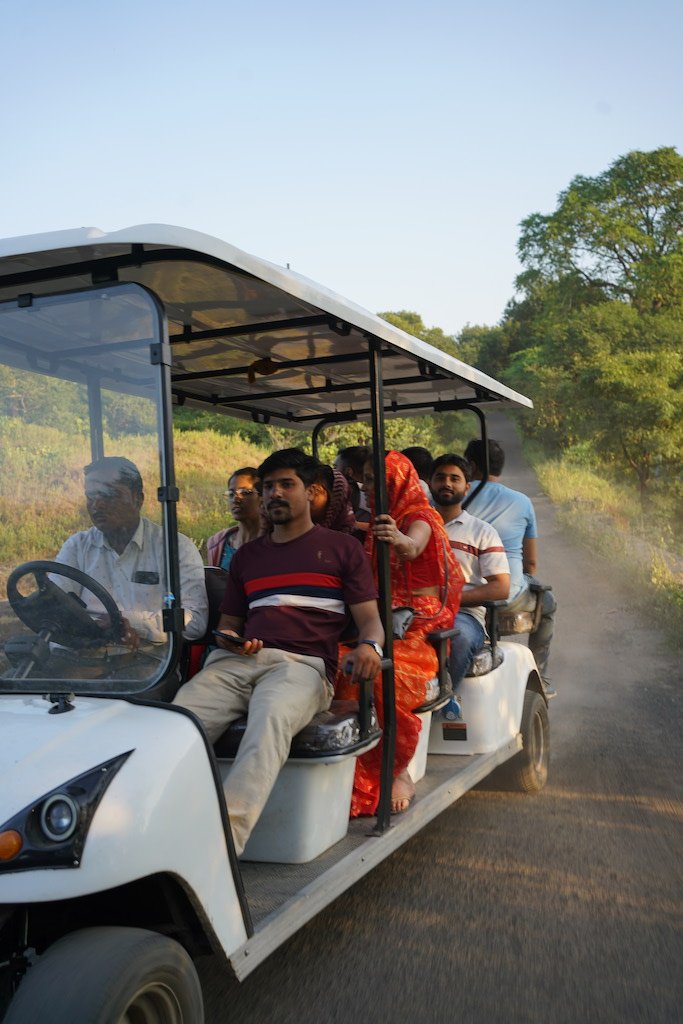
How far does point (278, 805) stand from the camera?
3.56m

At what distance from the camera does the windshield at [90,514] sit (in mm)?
3111

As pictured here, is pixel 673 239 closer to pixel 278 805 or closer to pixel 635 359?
pixel 635 359

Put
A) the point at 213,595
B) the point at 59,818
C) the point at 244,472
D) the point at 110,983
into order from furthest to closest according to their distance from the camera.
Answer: the point at 244,472
the point at 213,595
the point at 59,818
the point at 110,983

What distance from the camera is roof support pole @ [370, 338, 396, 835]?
3.98m

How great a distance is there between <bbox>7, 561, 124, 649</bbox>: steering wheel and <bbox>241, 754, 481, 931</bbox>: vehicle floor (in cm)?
92

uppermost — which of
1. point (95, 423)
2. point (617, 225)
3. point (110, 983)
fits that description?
point (617, 225)

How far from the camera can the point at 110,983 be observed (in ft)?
7.64

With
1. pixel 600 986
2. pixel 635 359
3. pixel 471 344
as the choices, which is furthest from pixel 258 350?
pixel 471 344

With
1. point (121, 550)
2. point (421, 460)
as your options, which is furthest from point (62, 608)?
point (421, 460)

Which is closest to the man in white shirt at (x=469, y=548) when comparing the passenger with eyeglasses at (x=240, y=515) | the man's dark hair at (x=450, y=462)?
the man's dark hair at (x=450, y=462)

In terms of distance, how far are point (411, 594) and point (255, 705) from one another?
1442 mm

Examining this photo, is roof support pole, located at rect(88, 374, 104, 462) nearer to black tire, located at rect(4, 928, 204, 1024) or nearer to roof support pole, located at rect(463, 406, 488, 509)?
black tire, located at rect(4, 928, 204, 1024)

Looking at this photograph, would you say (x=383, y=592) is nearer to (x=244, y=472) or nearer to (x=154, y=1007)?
(x=154, y=1007)

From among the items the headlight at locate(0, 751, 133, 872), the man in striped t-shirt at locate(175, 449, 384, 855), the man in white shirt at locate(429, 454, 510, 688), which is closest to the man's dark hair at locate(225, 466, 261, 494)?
the man in white shirt at locate(429, 454, 510, 688)
